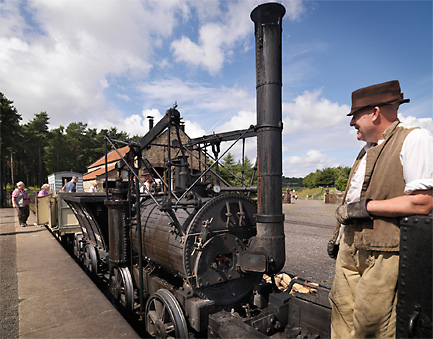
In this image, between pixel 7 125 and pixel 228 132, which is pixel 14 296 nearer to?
pixel 228 132

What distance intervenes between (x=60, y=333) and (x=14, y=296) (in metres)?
1.82

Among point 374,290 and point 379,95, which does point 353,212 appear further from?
Answer: point 379,95

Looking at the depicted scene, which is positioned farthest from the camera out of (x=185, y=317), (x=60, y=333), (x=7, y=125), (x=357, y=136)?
(x=7, y=125)

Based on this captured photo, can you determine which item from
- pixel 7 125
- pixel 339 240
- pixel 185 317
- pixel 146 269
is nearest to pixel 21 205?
pixel 146 269

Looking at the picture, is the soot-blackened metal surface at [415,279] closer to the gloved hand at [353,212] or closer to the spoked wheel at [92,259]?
the gloved hand at [353,212]

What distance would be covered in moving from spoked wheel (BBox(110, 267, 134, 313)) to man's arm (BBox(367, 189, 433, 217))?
4664 millimetres

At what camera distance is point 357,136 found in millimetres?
2133

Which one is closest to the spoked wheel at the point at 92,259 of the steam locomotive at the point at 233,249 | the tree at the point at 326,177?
the steam locomotive at the point at 233,249

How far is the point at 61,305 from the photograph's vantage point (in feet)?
12.6

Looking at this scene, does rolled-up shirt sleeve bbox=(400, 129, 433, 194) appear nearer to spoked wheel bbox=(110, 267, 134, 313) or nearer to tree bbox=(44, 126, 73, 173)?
spoked wheel bbox=(110, 267, 134, 313)

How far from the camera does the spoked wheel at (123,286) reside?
16.0 feet

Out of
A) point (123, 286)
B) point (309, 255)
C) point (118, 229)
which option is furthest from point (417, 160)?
point (309, 255)

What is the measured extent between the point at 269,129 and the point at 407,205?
72.8 inches

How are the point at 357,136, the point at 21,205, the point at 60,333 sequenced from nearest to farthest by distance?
the point at 357,136
the point at 60,333
the point at 21,205
